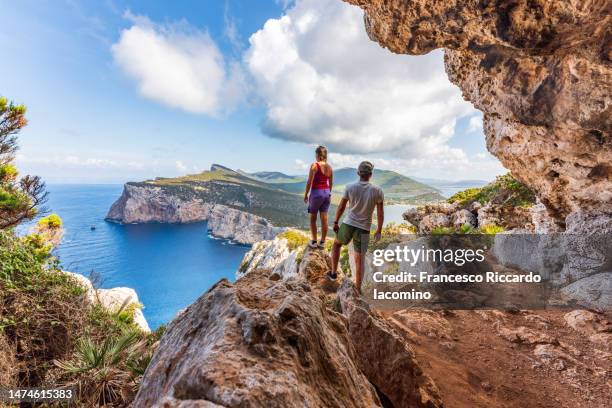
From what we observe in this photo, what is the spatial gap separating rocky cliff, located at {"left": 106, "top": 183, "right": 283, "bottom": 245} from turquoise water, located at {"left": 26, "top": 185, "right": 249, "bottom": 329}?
4.53m

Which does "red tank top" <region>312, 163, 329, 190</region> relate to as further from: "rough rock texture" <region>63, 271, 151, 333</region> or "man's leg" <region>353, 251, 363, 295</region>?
"rough rock texture" <region>63, 271, 151, 333</region>

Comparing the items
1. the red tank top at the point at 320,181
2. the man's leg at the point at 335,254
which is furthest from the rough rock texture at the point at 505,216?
the red tank top at the point at 320,181

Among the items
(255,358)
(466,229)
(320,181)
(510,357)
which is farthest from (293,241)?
(255,358)

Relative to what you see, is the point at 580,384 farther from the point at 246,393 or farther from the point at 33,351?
the point at 33,351

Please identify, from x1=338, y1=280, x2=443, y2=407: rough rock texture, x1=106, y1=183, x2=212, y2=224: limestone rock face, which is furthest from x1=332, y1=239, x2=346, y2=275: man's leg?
x1=106, y1=183, x2=212, y2=224: limestone rock face

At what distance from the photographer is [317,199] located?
732cm

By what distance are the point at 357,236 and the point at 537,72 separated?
690 cm

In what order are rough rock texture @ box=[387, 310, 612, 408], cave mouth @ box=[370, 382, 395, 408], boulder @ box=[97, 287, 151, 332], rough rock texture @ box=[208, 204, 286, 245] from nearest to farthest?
cave mouth @ box=[370, 382, 395, 408]
rough rock texture @ box=[387, 310, 612, 408]
boulder @ box=[97, 287, 151, 332]
rough rock texture @ box=[208, 204, 286, 245]

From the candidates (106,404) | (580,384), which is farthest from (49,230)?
(580,384)

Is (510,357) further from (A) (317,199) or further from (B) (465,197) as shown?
(B) (465,197)

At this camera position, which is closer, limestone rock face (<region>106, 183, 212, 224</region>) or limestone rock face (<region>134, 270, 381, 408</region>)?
limestone rock face (<region>134, 270, 381, 408</region>)

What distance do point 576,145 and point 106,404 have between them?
1286 cm

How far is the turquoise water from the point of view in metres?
74.6

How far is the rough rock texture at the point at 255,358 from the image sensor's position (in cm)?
174
